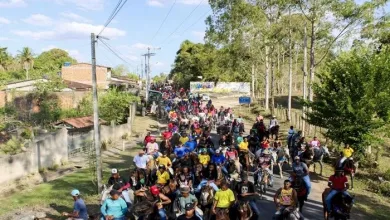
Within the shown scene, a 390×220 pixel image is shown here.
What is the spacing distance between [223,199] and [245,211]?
0.59m

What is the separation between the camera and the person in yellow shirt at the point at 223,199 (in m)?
9.68

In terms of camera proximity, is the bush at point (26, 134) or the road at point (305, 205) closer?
the road at point (305, 205)

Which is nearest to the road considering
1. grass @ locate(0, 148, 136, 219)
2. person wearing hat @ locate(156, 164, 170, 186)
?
person wearing hat @ locate(156, 164, 170, 186)

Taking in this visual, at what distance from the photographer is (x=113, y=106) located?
35.5 meters

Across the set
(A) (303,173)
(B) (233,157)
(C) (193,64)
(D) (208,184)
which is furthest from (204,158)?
(C) (193,64)

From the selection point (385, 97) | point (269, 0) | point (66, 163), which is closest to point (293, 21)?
point (269, 0)

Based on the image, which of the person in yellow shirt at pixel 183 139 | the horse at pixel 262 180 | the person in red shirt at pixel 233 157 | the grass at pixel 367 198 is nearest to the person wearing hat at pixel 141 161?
the person in red shirt at pixel 233 157

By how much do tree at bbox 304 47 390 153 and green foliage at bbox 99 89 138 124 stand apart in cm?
2055

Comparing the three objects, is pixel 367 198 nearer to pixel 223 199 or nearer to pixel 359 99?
pixel 359 99

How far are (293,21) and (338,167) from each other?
22262mm

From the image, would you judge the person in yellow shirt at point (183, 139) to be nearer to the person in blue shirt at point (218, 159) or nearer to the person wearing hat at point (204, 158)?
the person in blue shirt at point (218, 159)

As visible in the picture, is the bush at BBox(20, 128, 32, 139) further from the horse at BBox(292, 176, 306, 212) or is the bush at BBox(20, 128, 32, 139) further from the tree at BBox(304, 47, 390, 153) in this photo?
the horse at BBox(292, 176, 306, 212)

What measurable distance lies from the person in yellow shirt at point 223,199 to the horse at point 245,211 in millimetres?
259

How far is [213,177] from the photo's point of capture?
12.4m
